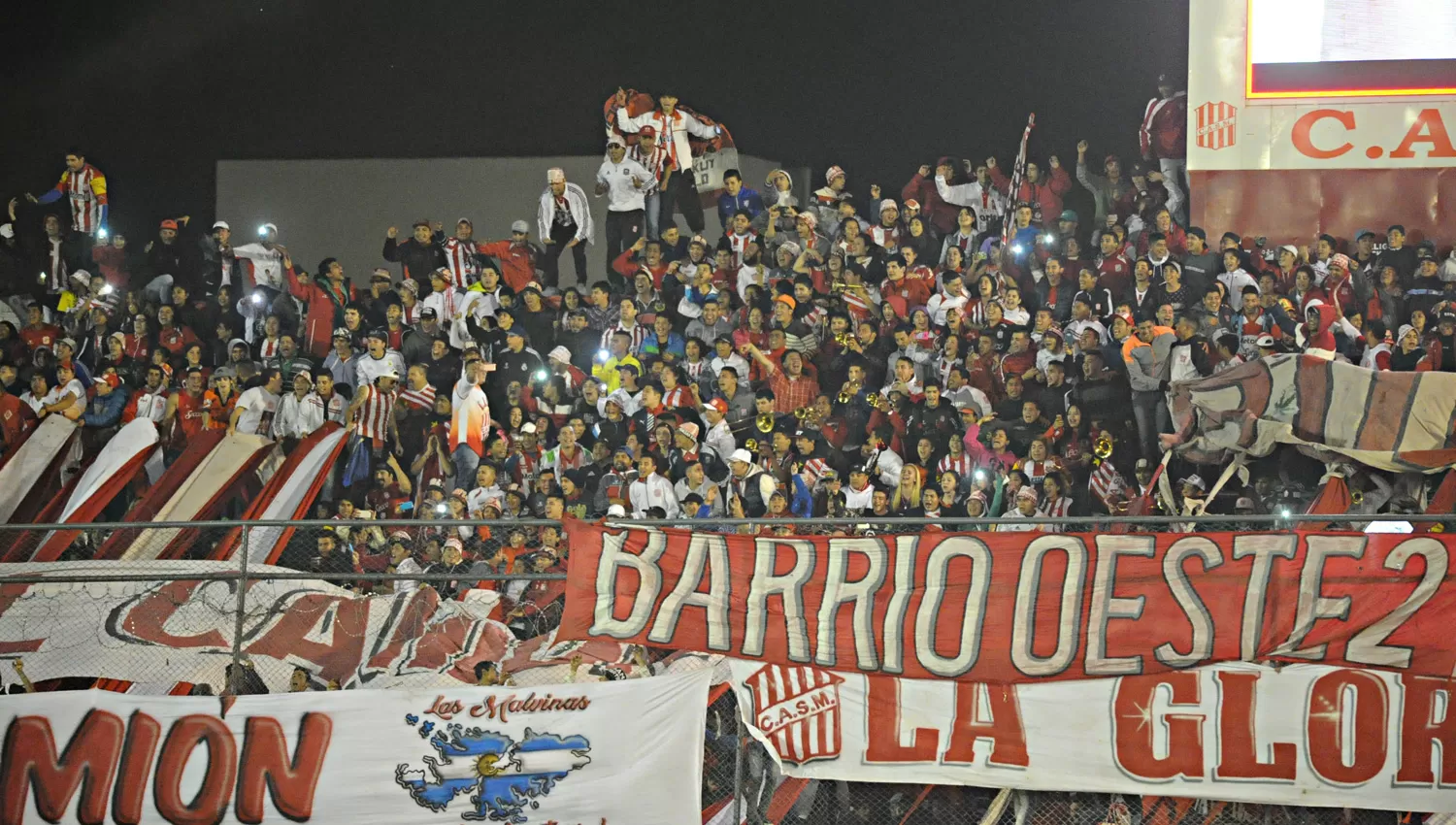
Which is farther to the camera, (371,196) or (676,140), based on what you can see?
(371,196)

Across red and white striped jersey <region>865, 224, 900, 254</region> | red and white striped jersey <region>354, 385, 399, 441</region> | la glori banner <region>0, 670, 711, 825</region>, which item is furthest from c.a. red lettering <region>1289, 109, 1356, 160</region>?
la glori banner <region>0, 670, 711, 825</region>

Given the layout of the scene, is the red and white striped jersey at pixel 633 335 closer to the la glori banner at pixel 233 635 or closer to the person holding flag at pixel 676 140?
the person holding flag at pixel 676 140

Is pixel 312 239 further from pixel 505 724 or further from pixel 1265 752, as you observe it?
pixel 1265 752

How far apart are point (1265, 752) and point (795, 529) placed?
336 centimetres

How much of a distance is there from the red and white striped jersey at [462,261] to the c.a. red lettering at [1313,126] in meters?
7.84

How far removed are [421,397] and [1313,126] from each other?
8.61m

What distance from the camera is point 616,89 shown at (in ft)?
55.0

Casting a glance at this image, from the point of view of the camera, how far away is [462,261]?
1522 cm

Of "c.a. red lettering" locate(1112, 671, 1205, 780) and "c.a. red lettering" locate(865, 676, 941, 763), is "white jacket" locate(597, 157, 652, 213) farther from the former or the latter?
"c.a. red lettering" locate(1112, 671, 1205, 780)

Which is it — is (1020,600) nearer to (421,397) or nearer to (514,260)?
(421,397)

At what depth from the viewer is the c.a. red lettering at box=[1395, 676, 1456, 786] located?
8.27 metres

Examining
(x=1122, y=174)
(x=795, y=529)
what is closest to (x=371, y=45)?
(x=1122, y=174)

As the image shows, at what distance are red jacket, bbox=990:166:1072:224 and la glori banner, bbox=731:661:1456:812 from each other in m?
6.56

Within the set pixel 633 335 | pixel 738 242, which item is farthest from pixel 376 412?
pixel 738 242
